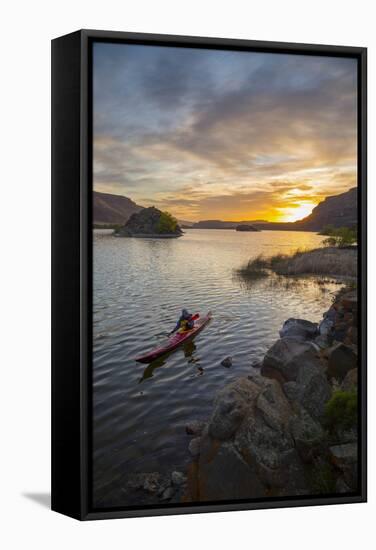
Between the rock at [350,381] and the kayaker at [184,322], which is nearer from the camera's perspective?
the kayaker at [184,322]

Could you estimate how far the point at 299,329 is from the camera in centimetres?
750

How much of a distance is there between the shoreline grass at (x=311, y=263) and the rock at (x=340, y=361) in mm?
522

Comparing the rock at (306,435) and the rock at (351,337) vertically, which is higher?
the rock at (351,337)

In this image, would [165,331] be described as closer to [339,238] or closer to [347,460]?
[339,238]

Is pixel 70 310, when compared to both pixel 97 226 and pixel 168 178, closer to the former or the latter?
pixel 97 226

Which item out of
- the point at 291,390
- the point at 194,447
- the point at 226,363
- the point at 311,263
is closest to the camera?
the point at 194,447

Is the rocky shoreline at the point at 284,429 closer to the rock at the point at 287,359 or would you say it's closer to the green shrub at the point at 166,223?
the rock at the point at 287,359

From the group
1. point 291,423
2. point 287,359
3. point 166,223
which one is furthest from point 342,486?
point 166,223

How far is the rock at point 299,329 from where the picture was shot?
7461mm

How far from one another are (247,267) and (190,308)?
1.76 feet

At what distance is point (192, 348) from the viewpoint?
7.18 meters

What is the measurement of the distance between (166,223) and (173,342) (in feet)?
2.59

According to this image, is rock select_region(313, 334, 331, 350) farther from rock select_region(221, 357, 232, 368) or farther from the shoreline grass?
rock select_region(221, 357, 232, 368)

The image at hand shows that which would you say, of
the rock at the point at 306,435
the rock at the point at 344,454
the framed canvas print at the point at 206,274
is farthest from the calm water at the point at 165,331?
the rock at the point at 344,454
